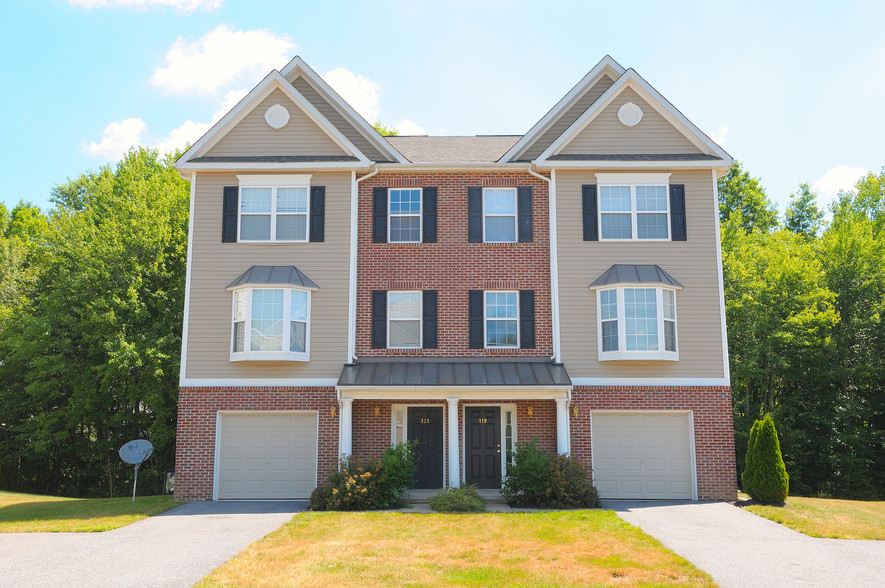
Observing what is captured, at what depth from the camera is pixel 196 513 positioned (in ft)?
47.0

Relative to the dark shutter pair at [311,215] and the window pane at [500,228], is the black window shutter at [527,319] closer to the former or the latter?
the window pane at [500,228]

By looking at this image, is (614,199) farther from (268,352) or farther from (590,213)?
(268,352)

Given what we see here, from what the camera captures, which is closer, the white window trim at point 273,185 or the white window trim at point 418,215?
the white window trim at point 273,185

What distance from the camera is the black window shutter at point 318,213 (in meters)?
17.2

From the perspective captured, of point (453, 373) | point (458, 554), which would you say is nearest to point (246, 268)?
point (453, 373)

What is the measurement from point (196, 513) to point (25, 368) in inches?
635

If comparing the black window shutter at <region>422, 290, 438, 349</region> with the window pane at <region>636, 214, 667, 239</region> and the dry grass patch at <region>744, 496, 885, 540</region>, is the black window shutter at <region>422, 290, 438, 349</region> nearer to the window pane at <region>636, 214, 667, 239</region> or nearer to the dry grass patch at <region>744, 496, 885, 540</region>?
the window pane at <region>636, 214, 667, 239</region>

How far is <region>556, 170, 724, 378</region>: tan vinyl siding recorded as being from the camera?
54.4 ft

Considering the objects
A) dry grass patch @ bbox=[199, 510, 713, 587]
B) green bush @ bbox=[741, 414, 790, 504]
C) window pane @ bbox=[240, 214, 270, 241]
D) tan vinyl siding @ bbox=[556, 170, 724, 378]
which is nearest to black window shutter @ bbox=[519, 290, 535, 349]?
tan vinyl siding @ bbox=[556, 170, 724, 378]

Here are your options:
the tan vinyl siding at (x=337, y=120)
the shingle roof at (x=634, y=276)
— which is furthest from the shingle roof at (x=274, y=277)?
the shingle roof at (x=634, y=276)

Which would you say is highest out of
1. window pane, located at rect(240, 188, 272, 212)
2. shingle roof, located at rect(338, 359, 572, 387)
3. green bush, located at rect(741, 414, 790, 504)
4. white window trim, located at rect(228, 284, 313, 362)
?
window pane, located at rect(240, 188, 272, 212)

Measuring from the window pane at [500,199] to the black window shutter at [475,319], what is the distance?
2.30m

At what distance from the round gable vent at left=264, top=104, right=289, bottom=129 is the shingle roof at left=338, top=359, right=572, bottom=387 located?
6460mm

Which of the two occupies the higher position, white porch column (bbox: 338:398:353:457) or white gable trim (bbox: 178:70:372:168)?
white gable trim (bbox: 178:70:372:168)
